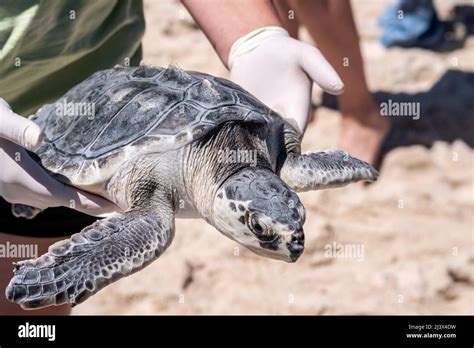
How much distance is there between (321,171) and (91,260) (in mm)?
414

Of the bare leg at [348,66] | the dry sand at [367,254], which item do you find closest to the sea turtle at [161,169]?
the dry sand at [367,254]

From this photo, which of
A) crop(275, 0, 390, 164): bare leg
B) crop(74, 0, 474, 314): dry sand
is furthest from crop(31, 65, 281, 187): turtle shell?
crop(275, 0, 390, 164): bare leg

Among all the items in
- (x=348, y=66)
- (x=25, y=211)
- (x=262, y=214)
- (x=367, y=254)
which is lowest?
(x=367, y=254)

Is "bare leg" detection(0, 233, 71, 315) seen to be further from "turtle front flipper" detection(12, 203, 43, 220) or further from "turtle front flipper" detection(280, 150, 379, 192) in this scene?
"turtle front flipper" detection(280, 150, 379, 192)

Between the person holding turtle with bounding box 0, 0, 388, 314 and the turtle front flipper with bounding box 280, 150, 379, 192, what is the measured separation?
88 millimetres

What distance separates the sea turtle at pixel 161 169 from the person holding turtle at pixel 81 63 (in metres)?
0.04

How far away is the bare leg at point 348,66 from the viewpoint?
2492 mm

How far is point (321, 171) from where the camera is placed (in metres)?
1.20

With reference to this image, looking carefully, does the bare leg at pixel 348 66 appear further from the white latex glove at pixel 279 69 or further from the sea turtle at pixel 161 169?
the sea turtle at pixel 161 169

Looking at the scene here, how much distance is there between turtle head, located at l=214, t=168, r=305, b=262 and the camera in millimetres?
1017

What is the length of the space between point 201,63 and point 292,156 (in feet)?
6.68

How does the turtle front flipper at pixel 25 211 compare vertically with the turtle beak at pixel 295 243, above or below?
below

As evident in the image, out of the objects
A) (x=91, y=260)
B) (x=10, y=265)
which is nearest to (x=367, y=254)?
(x=10, y=265)

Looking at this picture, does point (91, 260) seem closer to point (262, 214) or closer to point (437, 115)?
point (262, 214)
